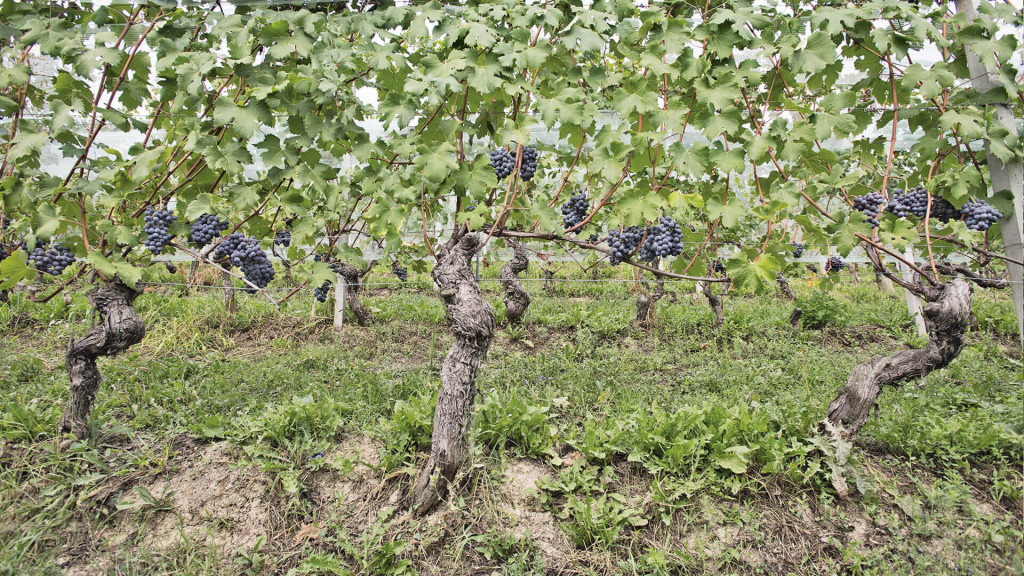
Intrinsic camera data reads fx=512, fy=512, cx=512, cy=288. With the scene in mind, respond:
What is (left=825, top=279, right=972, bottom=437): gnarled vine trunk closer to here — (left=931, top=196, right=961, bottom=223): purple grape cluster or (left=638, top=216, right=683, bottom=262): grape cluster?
(left=931, top=196, right=961, bottom=223): purple grape cluster

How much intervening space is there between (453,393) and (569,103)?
4.37 feet

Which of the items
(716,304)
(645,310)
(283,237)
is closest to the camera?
(283,237)

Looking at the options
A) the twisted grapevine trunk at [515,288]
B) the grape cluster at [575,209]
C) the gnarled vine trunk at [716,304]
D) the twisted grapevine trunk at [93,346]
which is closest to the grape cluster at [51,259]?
the twisted grapevine trunk at [93,346]

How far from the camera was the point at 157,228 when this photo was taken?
229 centimetres

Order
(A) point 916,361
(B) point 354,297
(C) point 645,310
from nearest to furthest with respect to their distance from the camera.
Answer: (A) point 916,361 → (B) point 354,297 → (C) point 645,310

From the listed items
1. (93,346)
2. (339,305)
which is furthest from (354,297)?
(93,346)

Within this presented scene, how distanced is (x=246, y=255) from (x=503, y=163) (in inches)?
47.8

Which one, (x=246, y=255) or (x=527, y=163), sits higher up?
(x=527, y=163)

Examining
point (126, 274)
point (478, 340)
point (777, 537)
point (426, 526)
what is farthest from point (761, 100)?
point (126, 274)

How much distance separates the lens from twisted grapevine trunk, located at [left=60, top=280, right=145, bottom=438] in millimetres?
2482

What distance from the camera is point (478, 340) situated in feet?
7.47

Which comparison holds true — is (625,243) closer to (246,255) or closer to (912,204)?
(912,204)

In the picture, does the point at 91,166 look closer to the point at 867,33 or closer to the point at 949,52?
the point at 867,33

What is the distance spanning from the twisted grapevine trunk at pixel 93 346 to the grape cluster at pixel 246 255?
67 cm
